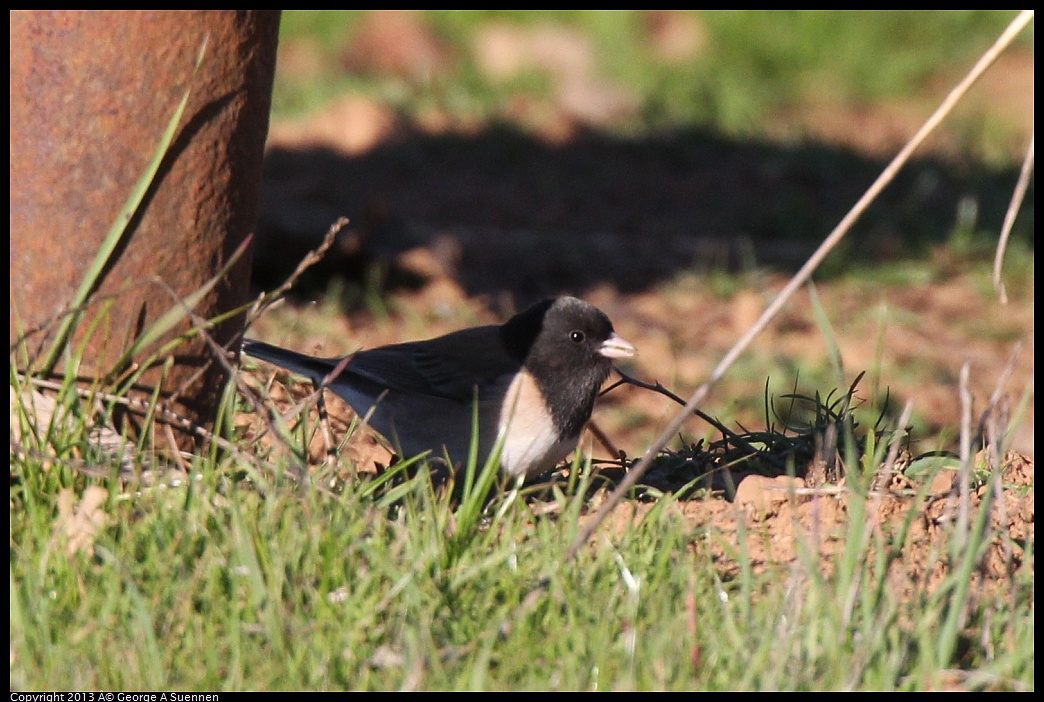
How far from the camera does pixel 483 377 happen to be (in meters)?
3.31

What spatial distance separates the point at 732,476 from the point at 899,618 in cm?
85

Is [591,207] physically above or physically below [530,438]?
above

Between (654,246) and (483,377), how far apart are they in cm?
323

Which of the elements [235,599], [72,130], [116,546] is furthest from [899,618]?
[72,130]

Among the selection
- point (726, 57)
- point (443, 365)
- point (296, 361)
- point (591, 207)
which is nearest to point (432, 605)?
point (296, 361)

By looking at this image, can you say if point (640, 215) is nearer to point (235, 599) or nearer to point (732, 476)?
point (732, 476)

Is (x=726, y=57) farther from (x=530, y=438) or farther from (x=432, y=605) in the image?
(x=432, y=605)

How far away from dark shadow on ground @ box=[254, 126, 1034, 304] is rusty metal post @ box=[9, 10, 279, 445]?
8.55 ft

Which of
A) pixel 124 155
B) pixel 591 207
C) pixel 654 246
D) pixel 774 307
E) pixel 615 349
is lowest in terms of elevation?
pixel 774 307

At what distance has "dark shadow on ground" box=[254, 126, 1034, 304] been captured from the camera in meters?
5.90

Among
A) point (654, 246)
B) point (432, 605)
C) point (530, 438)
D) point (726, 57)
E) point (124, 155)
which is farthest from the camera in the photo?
point (726, 57)

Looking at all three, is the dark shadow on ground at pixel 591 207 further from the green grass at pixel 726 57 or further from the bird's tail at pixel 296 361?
the bird's tail at pixel 296 361

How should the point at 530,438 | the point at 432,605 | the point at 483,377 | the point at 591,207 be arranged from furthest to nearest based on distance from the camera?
1. the point at 591,207
2. the point at 483,377
3. the point at 530,438
4. the point at 432,605

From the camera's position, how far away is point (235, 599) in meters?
2.13
